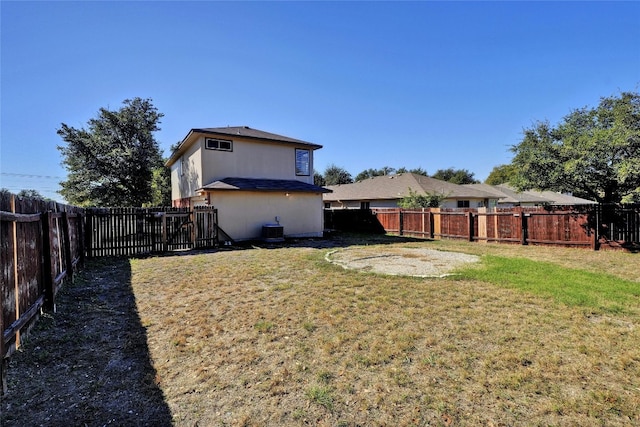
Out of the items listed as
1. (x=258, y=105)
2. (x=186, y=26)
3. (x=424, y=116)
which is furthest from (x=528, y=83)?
(x=186, y=26)

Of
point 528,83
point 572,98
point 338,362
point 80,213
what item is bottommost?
point 338,362

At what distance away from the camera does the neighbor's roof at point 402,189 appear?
979 inches

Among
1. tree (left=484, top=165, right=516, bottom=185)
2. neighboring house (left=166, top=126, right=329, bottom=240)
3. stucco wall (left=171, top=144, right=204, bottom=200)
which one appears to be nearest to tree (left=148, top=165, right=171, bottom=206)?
stucco wall (left=171, top=144, right=204, bottom=200)

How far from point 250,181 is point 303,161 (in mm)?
3818

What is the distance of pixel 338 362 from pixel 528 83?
654 inches

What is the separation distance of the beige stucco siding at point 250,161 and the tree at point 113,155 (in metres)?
11.9

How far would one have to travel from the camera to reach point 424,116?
2109cm

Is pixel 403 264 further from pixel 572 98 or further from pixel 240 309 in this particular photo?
pixel 572 98

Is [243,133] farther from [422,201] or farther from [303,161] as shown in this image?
[422,201]

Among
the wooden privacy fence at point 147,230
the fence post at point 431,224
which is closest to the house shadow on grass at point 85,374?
the wooden privacy fence at point 147,230

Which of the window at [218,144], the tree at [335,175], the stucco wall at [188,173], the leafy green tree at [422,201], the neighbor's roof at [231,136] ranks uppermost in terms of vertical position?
the tree at [335,175]

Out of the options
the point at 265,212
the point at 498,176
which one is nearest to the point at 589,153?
the point at 265,212

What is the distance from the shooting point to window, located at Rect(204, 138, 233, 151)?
1428 centimetres

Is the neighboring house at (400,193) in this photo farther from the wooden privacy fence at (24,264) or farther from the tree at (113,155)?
the wooden privacy fence at (24,264)
